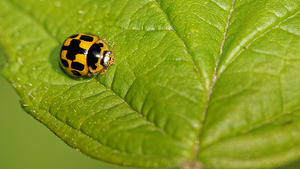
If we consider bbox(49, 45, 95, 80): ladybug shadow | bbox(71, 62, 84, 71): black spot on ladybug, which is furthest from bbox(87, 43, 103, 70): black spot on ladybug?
bbox(49, 45, 95, 80): ladybug shadow

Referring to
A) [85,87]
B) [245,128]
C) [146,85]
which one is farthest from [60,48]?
[245,128]

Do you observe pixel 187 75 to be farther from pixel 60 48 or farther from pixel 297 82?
pixel 60 48

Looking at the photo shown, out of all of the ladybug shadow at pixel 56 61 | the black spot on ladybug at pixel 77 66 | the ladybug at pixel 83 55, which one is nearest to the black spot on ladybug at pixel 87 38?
the ladybug at pixel 83 55

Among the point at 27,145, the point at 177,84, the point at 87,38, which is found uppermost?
the point at 87,38

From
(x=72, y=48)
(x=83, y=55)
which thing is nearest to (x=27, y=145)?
(x=83, y=55)

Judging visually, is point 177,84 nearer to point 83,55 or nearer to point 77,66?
point 77,66

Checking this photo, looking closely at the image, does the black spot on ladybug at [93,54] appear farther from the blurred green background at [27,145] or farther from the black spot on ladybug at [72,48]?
the blurred green background at [27,145]
